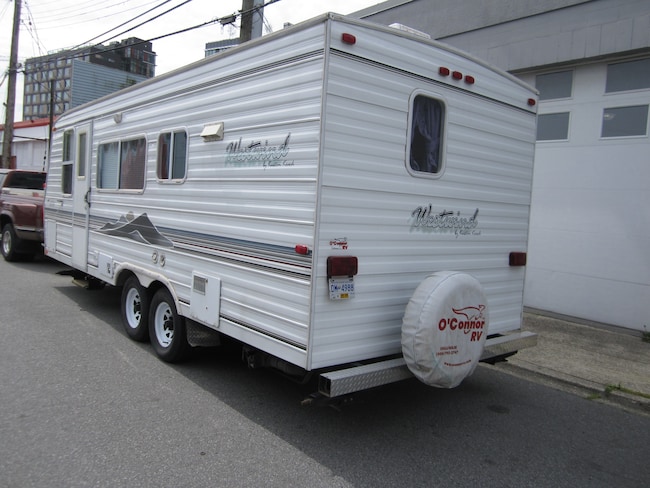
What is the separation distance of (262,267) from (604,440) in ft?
10.2

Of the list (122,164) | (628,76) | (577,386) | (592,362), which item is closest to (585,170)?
(628,76)

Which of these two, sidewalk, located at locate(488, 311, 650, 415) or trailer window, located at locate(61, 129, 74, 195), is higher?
trailer window, located at locate(61, 129, 74, 195)

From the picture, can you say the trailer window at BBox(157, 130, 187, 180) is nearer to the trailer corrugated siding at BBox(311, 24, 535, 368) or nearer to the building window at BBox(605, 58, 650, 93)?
the trailer corrugated siding at BBox(311, 24, 535, 368)

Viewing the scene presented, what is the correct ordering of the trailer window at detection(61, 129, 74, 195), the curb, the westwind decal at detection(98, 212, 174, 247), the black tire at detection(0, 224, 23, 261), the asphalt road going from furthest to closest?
1. the black tire at detection(0, 224, 23, 261)
2. the trailer window at detection(61, 129, 74, 195)
3. the westwind decal at detection(98, 212, 174, 247)
4. the curb
5. the asphalt road

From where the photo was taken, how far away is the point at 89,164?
720cm

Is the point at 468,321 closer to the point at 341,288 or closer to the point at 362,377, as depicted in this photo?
the point at 362,377

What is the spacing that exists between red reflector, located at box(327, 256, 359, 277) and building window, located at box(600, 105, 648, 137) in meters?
5.94

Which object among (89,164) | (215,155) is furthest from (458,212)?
(89,164)

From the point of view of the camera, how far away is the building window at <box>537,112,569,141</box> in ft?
27.3

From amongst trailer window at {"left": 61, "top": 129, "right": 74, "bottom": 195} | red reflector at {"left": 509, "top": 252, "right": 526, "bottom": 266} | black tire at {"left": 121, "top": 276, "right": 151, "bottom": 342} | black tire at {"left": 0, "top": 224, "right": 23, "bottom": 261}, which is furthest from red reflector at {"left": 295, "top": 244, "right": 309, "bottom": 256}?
black tire at {"left": 0, "top": 224, "right": 23, "bottom": 261}

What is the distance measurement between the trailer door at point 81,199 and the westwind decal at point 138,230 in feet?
2.94

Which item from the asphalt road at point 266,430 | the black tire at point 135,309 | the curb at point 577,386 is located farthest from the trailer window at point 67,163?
the curb at point 577,386

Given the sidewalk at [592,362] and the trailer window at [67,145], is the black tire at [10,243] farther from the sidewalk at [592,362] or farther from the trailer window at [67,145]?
the sidewalk at [592,362]

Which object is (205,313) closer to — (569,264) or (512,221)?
(512,221)
